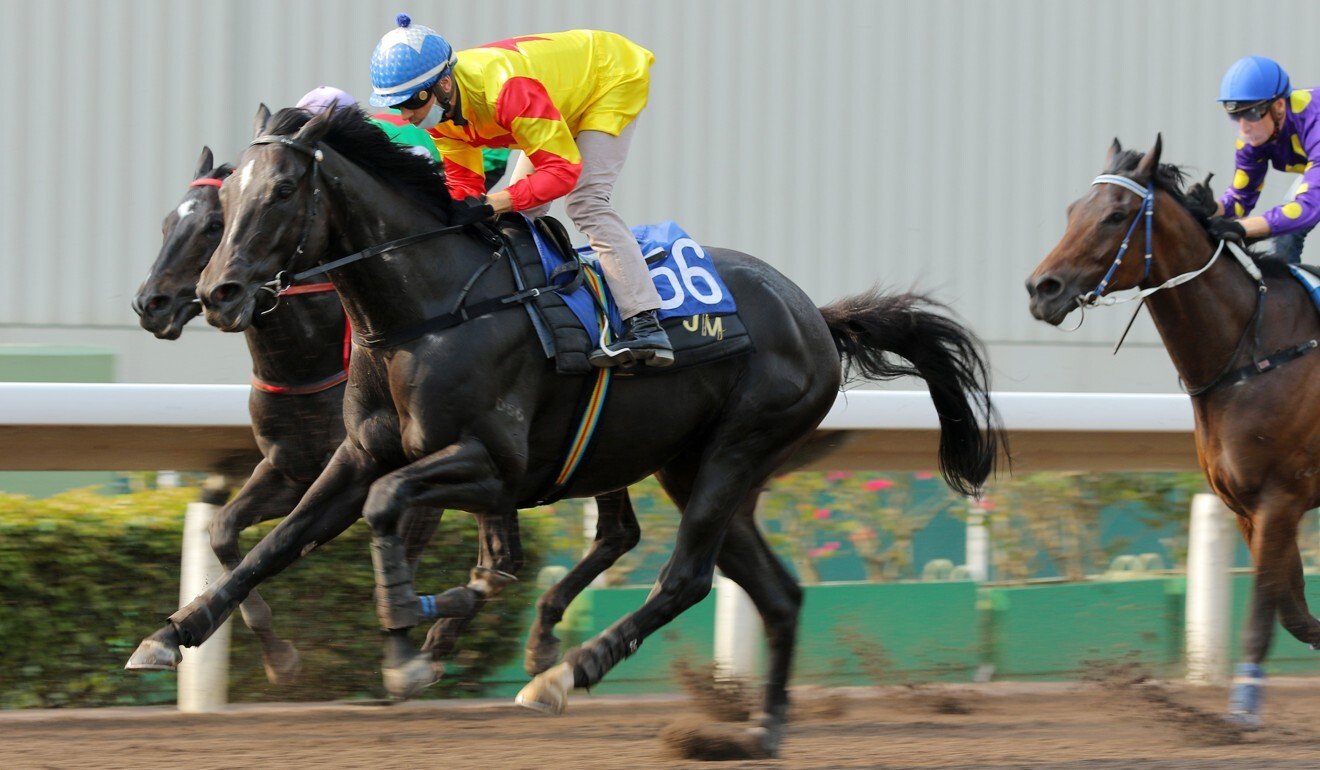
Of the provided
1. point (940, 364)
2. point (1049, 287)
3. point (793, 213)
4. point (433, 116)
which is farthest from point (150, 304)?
point (793, 213)

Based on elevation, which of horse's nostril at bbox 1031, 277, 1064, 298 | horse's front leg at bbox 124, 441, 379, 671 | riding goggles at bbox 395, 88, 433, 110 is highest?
riding goggles at bbox 395, 88, 433, 110

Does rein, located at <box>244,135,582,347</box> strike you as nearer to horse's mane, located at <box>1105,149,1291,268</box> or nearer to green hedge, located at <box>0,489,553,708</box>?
green hedge, located at <box>0,489,553,708</box>

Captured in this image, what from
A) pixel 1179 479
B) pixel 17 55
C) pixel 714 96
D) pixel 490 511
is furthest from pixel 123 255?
pixel 1179 479

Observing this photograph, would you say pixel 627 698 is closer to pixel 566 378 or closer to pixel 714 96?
pixel 566 378

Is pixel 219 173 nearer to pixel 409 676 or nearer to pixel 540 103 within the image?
pixel 540 103

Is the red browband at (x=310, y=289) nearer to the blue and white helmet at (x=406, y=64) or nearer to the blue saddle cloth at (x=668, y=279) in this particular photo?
the blue saddle cloth at (x=668, y=279)

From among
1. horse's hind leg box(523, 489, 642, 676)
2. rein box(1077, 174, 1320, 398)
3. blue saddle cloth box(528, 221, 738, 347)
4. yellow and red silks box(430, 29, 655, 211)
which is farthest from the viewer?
rein box(1077, 174, 1320, 398)

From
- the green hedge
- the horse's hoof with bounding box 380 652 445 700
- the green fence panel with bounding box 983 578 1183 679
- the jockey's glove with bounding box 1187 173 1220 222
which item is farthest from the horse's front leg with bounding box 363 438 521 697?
the green fence panel with bounding box 983 578 1183 679

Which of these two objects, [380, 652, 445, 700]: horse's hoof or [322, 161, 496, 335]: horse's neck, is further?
[322, 161, 496, 335]: horse's neck

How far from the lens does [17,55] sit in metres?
6.84

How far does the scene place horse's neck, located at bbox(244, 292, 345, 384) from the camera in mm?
4777

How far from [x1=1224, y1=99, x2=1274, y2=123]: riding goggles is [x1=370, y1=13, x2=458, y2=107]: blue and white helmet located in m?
2.58

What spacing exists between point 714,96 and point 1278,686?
344 centimetres

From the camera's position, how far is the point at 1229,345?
195 inches
